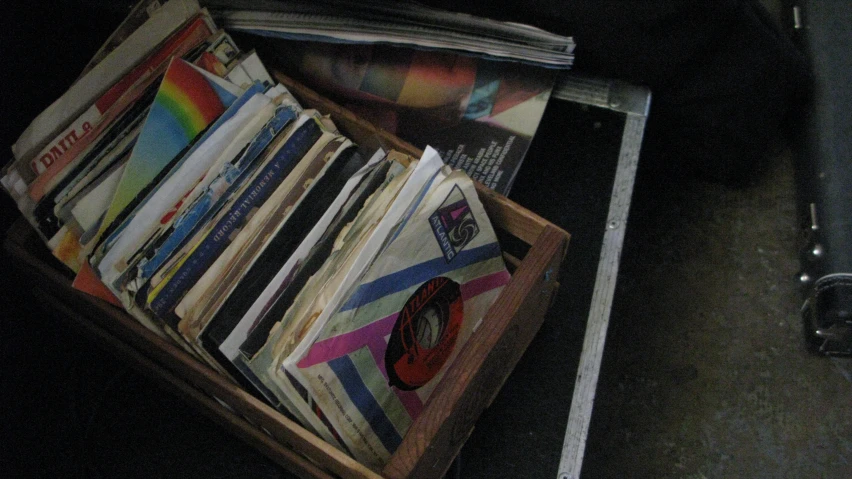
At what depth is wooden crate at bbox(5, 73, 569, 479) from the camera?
63cm

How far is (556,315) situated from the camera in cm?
84

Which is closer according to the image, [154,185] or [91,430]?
[154,185]

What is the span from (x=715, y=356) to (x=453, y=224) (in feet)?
2.10

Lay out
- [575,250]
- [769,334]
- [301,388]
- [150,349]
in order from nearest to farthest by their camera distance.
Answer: [301,388] → [150,349] → [575,250] → [769,334]

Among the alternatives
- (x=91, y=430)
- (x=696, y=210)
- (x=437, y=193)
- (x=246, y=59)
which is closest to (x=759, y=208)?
(x=696, y=210)

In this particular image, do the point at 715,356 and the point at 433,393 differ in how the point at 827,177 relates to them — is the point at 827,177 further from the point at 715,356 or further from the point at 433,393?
the point at 433,393

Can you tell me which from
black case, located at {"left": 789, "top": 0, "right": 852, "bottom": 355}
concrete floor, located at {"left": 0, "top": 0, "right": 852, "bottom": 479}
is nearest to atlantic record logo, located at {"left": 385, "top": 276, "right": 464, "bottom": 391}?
concrete floor, located at {"left": 0, "top": 0, "right": 852, "bottom": 479}

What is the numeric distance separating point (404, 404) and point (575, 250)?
0.99 ft

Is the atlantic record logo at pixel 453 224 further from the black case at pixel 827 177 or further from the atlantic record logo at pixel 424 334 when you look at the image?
the black case at pixel 827 177

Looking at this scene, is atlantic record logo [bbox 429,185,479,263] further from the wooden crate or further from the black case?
the black case

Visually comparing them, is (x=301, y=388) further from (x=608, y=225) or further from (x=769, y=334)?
(x=769, y=334)

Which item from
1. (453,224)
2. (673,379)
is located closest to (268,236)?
(453,224)

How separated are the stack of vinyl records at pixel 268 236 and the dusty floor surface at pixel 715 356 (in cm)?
46

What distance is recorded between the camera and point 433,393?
64cm
